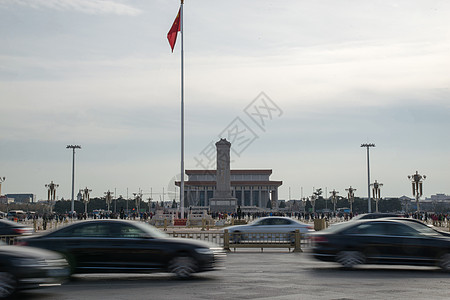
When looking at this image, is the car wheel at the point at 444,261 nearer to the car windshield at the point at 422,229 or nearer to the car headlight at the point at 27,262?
the car windshield at the point at 422,229

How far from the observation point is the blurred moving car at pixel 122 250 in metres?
12.6

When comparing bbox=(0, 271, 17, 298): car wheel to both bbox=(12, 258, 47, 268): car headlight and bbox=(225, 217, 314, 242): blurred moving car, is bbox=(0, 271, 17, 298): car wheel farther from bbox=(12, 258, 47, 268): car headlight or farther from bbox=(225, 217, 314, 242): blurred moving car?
bbox=(225, 217, 314, 242): blurred moving car

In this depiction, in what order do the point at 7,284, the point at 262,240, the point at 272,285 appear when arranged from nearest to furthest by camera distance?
the point at 7,284 → the point at 272,285 → the point at 262,240

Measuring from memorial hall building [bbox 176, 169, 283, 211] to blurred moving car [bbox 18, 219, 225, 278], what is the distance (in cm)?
13403

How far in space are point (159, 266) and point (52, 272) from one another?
3.04 meters

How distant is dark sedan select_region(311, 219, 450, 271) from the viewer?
46.7 feet

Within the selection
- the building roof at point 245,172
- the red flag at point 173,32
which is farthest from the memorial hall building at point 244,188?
→ the red flag at point 173,32

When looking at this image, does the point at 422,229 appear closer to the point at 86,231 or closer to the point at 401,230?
the point at 401,230

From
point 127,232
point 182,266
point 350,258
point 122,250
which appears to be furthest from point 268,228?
point 122,250

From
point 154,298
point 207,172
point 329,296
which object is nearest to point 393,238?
point 329,296

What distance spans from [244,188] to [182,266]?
137 meters

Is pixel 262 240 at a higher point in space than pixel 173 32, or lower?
lower

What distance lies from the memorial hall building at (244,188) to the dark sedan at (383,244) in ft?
434

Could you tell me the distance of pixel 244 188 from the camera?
14975 cm
